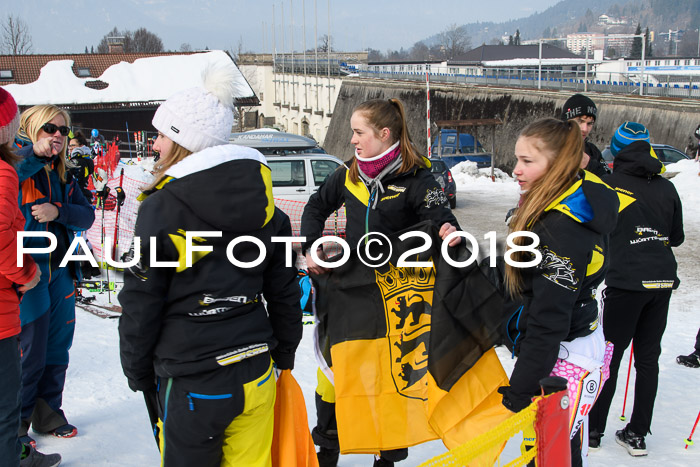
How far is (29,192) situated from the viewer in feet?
12.3

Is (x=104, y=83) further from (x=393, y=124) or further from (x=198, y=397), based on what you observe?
(x=198, y=397)

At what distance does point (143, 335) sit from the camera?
2502mm

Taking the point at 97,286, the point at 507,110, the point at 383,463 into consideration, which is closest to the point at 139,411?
the point at 383,463

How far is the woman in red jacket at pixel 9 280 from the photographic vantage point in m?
2.87

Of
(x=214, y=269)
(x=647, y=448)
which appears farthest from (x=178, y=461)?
(x=647, y=448)

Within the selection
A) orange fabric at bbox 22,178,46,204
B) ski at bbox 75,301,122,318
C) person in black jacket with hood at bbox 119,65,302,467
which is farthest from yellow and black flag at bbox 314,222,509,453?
ski at bbox 75,301,122,318

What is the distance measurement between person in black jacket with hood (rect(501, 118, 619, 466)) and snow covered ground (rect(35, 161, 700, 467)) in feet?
4.35

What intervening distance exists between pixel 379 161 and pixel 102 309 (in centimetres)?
548

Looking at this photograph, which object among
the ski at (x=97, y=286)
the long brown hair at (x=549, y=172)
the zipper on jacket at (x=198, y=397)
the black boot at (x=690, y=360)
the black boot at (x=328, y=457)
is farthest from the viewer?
the ski at (x=97, y=286)

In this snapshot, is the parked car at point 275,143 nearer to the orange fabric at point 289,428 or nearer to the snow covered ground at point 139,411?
the snow covered ground at point 139,411

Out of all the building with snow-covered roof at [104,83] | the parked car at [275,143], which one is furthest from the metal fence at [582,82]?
the parked car at [275,143]

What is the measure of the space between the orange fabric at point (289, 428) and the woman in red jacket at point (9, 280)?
4.19ft

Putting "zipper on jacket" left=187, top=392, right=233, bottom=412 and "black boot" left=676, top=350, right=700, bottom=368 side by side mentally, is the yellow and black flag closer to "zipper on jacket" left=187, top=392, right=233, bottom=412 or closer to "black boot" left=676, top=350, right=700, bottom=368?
"zipper on jacket" left=187, top=392, right=233, bottom=412

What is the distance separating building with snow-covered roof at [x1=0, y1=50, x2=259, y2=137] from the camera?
3847 cm
